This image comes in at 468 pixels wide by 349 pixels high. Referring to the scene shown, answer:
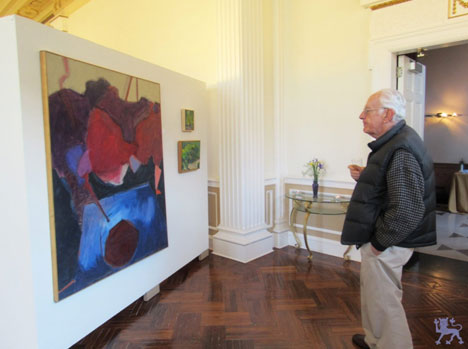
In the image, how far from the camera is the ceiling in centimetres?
536

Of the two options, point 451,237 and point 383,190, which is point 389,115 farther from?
point 451,237

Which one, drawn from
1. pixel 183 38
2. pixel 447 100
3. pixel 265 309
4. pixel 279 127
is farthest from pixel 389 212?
pixel 447 100

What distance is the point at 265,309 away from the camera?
2680mm

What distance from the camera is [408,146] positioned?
175cm

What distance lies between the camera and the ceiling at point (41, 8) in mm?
5363

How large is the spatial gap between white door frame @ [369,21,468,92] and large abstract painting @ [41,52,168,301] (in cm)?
235

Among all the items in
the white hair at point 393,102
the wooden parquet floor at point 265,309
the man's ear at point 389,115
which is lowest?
the wooden parquet floor at point 265,309

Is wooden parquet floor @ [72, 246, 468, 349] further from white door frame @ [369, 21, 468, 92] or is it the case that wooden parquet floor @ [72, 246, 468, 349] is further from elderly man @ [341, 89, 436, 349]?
white door frame @ [369, 21, 468, 92]

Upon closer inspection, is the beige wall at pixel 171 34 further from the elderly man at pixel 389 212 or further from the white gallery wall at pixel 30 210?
the elderly man at pixel 389 212

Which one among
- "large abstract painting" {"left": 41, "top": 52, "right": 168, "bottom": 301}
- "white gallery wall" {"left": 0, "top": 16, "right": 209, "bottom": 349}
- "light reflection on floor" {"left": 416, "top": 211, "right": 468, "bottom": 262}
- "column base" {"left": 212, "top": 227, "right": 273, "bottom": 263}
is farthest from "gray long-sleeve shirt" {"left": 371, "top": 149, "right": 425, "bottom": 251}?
Result: "light reflection on floor" {"left": 416, "top": 211, "right": 468, "bottom": 262}

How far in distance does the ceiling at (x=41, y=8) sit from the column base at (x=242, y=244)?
204 inches

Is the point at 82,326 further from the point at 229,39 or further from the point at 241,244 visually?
the point at 229,39

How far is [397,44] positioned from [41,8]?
600 centimetres

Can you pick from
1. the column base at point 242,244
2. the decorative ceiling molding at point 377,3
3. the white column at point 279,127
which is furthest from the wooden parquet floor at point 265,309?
the decorative ceiling molding at point 377,3
